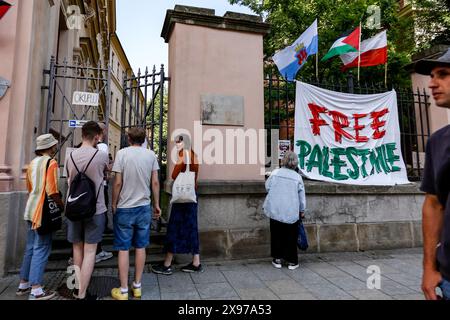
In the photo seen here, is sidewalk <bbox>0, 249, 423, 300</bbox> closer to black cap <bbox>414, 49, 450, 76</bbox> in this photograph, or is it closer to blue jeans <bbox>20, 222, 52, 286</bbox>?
blue jeans <bbox>20, 222, 52, 286</bbox>

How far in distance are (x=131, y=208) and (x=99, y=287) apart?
1184 millimetres

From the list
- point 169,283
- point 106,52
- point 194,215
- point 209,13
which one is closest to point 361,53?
point 209,13

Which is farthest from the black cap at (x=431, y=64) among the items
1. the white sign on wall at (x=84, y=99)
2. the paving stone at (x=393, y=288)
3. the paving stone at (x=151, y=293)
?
the white sign on wall at (x=84, y=99)

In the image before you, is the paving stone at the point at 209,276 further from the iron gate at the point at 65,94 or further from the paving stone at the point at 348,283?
the iron gate at the point at 65,94

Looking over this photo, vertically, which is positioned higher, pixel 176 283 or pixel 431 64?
pixel 431 64

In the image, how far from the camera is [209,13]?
5238mm

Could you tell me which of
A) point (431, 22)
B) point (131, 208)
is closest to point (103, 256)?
point (131, 208)

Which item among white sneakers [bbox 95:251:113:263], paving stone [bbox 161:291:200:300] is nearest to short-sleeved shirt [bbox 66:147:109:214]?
paving stone [bbox 161:291:200:300]

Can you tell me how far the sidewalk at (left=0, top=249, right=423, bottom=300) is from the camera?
3512 mm

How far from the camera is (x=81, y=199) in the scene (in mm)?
3031

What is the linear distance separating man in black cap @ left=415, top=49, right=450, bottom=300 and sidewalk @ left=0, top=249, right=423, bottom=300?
2141 millimetres

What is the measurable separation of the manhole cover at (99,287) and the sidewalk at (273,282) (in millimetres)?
12

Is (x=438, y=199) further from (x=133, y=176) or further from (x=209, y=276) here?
(x=209, y=276)

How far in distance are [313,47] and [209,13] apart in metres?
2.41
